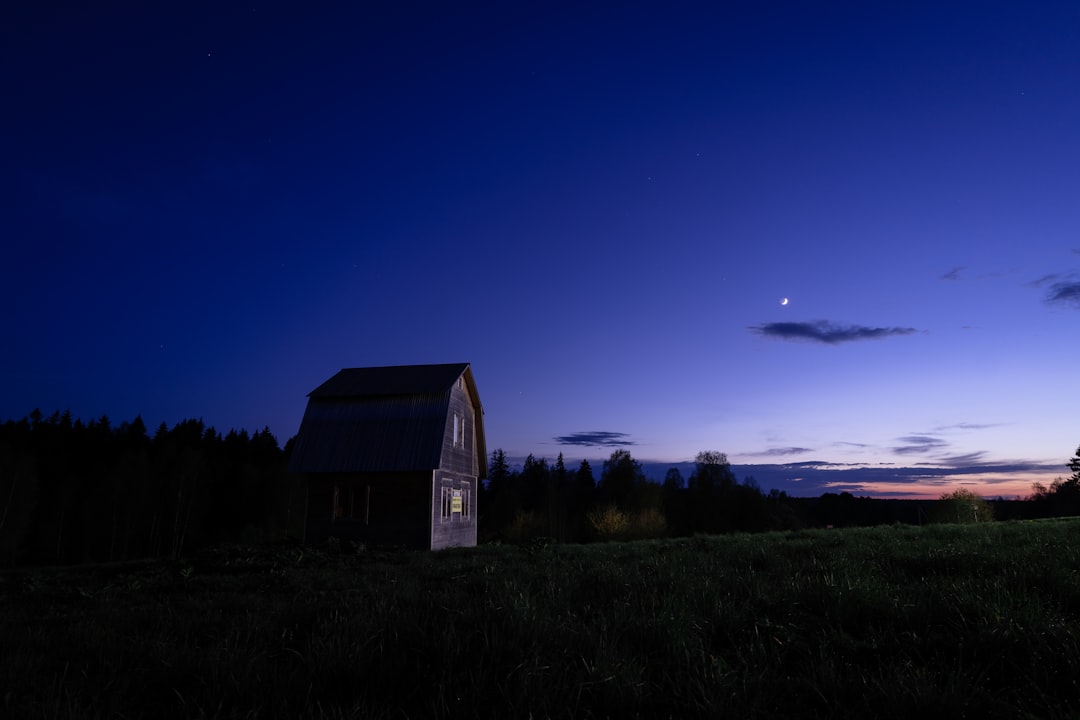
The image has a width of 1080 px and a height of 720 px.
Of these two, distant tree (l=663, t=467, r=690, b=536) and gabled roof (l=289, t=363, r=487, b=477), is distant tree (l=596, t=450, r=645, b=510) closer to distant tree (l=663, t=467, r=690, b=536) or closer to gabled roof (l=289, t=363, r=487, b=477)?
distant tree (l=663, t=467, r=690, b=536)

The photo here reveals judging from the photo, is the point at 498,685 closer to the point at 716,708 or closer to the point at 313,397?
the point at 716,708

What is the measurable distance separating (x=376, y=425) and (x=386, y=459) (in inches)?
79.5

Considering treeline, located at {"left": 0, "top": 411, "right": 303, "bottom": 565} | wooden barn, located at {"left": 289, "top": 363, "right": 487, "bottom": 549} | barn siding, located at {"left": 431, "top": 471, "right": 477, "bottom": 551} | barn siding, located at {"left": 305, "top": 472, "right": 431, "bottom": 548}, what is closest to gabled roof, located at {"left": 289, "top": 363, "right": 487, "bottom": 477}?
wooden barn, located at {"left": 289, "top": 363, "right": 487, "bottom": 549}

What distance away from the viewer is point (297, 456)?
27.5 m

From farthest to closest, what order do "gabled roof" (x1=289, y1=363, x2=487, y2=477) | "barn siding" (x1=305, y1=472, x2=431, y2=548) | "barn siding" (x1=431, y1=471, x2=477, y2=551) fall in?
"gabled roof" (x1=289, y1=363, x2=487, y2=477)
"barn siding" (x1=431, y1=471, x2=477, y2=551)
"barn siding" (x1=305, y1=472, x2=431, y2=548)

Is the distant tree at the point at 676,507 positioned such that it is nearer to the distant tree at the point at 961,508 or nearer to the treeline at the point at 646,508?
the treeline at the point at 646,508

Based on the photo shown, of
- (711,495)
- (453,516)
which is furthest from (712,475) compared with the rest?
(453,516)

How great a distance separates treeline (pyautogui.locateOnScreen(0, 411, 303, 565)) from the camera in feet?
166

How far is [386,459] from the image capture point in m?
26.7

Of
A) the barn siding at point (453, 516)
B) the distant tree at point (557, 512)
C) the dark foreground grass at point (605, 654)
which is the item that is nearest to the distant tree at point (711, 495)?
the distant tree at point (557, 512)

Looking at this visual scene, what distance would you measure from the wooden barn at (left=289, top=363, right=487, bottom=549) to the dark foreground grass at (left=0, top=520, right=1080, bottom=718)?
19.5 meters

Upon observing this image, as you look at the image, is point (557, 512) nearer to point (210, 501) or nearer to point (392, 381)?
point (210, 501)

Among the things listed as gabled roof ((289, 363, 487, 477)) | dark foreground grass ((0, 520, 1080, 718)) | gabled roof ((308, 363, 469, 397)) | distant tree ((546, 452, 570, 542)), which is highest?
gabled roof ((308, 363, 469, 397))

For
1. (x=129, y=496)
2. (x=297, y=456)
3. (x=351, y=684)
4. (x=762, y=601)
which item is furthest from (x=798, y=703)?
(x=129, y=496)
